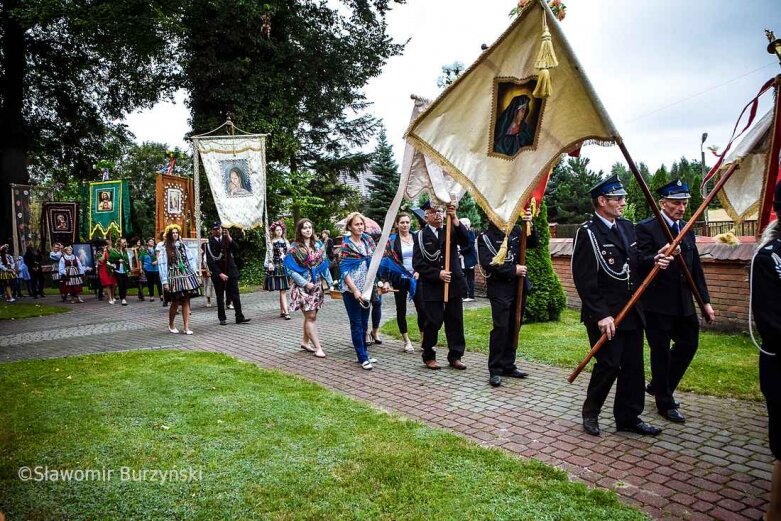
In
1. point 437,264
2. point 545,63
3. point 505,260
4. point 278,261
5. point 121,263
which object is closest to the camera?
point 545,63

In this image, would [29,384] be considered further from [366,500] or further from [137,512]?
[366,500]

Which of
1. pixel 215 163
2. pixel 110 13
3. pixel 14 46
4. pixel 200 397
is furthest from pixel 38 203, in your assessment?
pixel 200 397

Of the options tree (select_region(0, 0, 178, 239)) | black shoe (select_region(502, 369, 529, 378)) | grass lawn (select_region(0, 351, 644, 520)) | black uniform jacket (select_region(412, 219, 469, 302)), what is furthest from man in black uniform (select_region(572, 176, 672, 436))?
tree (select_region(0, 0, 178, 239))

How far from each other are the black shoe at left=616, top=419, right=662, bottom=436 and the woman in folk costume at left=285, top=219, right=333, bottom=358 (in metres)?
4.39

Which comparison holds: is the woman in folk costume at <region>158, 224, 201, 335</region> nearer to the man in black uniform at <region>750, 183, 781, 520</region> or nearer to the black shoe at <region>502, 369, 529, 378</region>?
the black shoe at <region>502, 369, 529, 378</region>

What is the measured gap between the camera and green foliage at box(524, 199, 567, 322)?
942 centimetres

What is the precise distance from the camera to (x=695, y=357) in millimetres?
6656

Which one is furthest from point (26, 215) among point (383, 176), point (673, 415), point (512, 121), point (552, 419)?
point (673, 415)

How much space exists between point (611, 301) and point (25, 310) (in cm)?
1626

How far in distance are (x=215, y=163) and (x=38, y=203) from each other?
48.3ft

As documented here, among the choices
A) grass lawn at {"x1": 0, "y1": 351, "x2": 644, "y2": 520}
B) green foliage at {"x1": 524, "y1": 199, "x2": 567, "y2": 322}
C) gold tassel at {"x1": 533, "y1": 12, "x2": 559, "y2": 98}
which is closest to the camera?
grass lawn at {"x1": 0, "y1": 351, "x2": 644, "y2": 520}

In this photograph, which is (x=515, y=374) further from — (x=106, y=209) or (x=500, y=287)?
(x=106, y=209)

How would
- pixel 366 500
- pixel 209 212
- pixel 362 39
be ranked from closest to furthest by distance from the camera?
pixel 366 500 → pixel 209 212 → pixel 362 39

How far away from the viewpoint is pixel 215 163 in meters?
11.6
